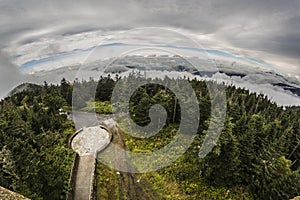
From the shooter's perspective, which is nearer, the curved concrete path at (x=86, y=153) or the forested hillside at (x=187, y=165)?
the forested hillside at (x=187, y=165)

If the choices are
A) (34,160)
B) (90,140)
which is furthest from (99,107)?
(34,160)

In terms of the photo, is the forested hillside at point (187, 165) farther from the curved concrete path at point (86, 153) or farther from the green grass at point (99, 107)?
the green grass at point (99, 107)

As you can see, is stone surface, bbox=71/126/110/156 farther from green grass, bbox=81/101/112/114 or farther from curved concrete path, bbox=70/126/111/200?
green grass, bbox=81/101/112/114

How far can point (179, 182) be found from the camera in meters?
27.5

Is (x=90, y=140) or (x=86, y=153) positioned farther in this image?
(x=90, y=140)

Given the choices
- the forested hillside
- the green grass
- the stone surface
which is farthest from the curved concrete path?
the green grass

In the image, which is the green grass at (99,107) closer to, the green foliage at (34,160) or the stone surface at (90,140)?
the stone surface at (90,140)

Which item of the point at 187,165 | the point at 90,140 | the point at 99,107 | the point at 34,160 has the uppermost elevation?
the point at 34,160

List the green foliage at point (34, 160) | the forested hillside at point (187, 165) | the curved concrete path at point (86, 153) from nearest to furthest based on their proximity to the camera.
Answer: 1. the green foliage at point (34, 160)
2. the forested hillside at point (187, 165)
3. the curved concrete path at point (86, 153)

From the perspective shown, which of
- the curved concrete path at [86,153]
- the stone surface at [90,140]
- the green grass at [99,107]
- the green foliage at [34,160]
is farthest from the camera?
the green grass at [99,107]

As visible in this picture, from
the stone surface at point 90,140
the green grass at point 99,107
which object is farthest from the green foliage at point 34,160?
the green grass at point 99,107

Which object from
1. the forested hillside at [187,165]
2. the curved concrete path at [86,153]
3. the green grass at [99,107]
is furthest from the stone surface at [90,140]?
the green grass at [99,107]

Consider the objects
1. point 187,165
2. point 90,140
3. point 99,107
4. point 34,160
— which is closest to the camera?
point 34,160

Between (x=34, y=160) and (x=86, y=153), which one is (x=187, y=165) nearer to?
(x=86, y=153)
